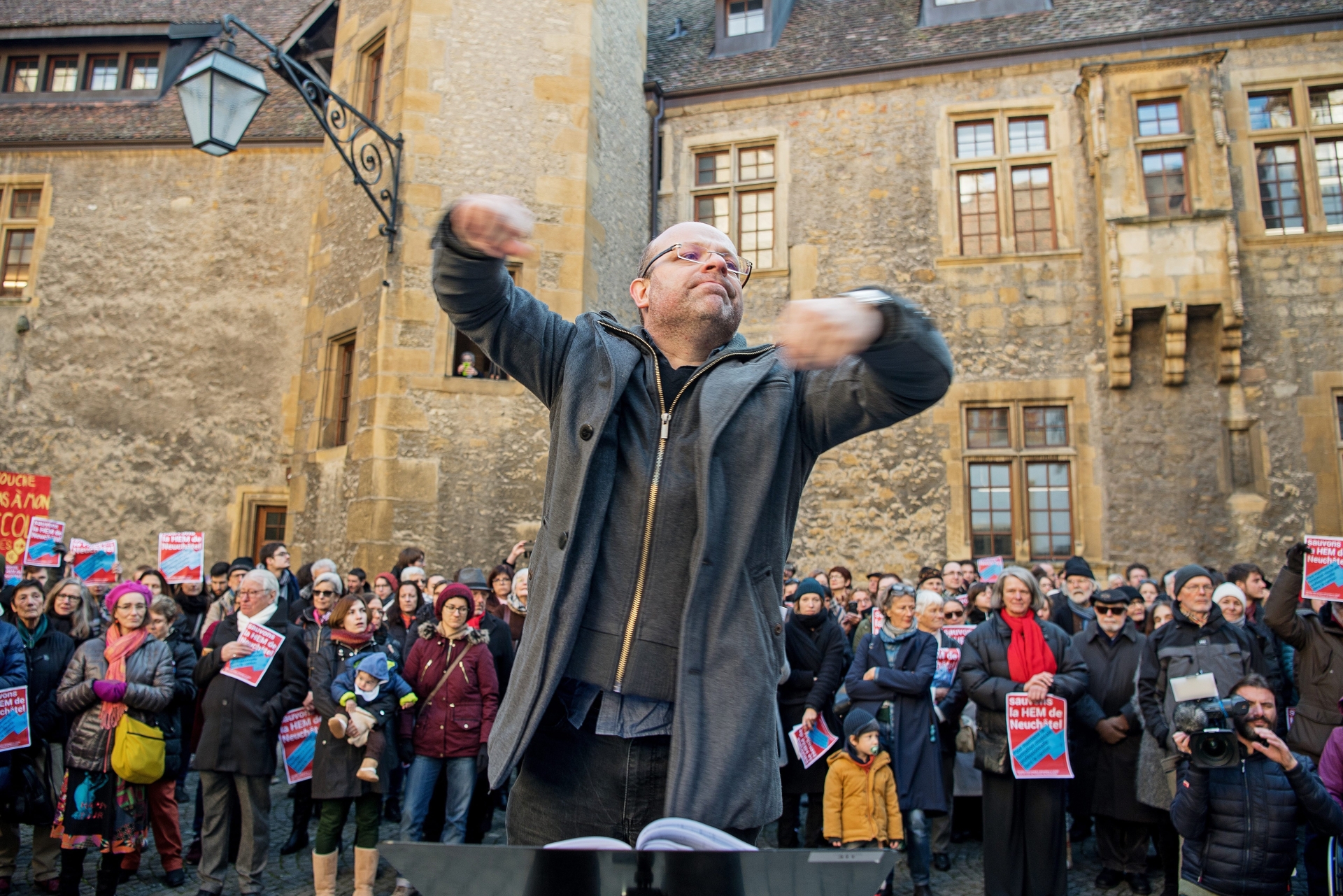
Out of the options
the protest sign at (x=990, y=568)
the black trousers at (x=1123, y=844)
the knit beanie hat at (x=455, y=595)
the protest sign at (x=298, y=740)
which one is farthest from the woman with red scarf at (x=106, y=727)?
the protest sign at (x=990, y=568)

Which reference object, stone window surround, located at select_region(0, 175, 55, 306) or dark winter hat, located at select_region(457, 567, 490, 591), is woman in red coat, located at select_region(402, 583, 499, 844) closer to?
dark winter hat, located at select_region(457, 567, 490, 591)

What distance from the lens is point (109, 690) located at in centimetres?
528

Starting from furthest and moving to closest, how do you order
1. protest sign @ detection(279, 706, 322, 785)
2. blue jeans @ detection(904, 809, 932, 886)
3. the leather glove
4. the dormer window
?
the dormer window < protest sign @ detection(279, 706, 322, 785) < blue jeans @ detection(904, 809, 932, 886) < the leather glove

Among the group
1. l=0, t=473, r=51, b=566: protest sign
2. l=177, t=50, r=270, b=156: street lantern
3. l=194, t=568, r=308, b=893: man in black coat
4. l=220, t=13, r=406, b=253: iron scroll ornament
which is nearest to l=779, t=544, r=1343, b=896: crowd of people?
l=194, t=568, r=308, b=893: man in black coat

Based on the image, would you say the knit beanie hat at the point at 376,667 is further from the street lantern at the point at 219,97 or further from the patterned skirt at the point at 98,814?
the street lantern at the point at 219,97

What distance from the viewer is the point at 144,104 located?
14.9 m

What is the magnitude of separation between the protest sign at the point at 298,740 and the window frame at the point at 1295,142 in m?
11.3

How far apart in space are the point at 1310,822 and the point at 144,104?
17.1 m

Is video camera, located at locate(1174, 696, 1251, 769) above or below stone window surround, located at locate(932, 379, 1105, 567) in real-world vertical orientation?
below

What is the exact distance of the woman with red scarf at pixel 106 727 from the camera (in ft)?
16.9

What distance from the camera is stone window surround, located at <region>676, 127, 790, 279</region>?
41.5ft

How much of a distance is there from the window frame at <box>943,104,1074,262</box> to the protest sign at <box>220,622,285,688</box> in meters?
9.44

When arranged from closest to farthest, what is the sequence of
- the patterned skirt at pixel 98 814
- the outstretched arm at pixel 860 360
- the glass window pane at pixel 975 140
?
the outstretched arm at pixel 860 360
the patterned skirt at pixel 98 814
the glass window pane at pixel 975 140

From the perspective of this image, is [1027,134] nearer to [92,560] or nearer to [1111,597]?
[1111,597]
